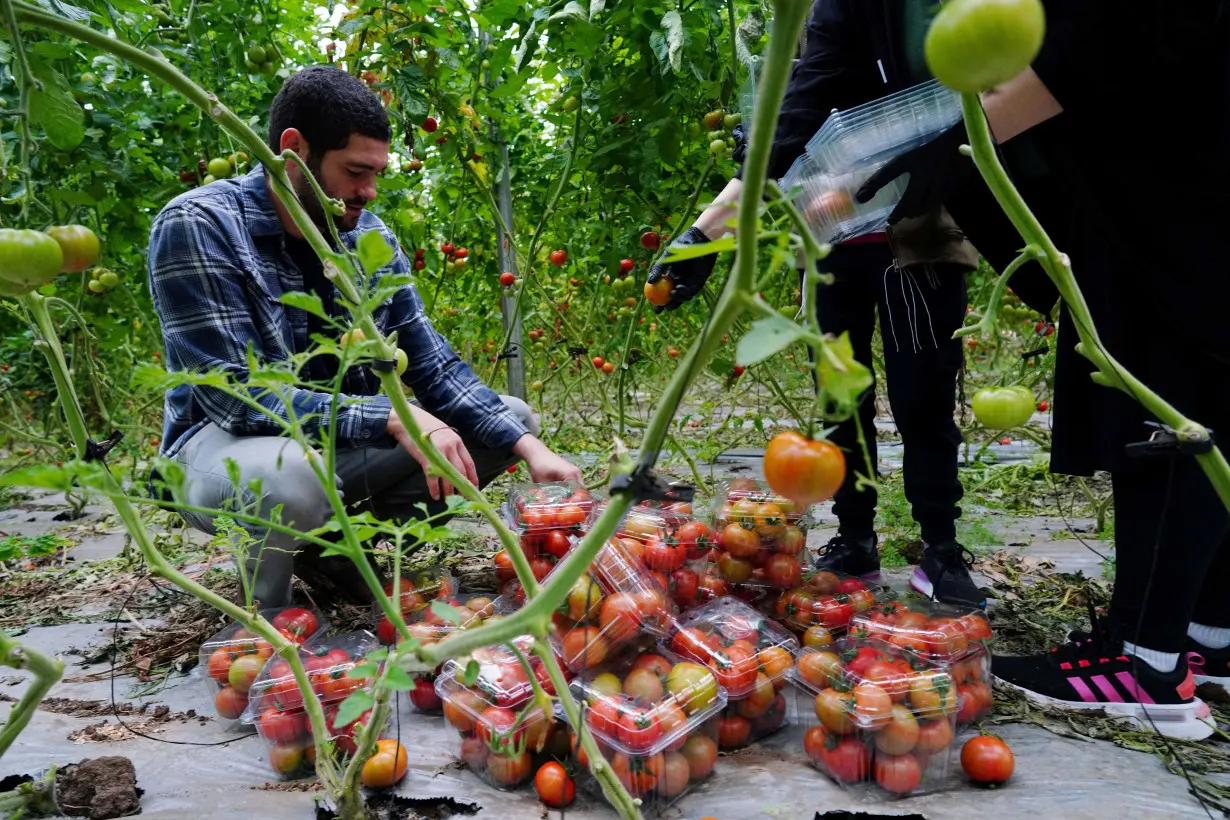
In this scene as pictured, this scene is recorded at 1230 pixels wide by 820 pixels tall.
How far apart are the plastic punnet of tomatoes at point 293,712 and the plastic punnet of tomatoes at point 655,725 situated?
1.43ft

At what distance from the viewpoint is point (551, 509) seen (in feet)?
5.96

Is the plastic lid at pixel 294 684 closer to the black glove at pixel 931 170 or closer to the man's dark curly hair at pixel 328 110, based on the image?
the man's dark curly hair at pixel 328 110

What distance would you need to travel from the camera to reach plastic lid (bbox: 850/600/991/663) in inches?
60.4

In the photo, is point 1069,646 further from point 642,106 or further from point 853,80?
point 642,106

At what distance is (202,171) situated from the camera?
10.6 feet

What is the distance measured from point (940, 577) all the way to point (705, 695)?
3.27ft

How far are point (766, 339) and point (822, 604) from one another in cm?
129

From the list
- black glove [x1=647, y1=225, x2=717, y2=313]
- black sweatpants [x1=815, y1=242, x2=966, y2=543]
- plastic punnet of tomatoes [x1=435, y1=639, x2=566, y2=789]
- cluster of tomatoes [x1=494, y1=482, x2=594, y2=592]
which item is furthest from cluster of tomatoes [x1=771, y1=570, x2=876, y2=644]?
black glove [x1=647, y1=225, x2=717, y2=313]

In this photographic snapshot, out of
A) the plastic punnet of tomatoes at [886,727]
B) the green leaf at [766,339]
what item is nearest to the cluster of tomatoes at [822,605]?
the plastic punnet of tomatoes at [886,727]

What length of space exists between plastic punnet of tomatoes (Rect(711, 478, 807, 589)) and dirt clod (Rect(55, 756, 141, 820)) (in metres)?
1.26

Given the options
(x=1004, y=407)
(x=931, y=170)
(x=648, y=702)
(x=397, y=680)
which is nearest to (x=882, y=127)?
(x=931, y=170)

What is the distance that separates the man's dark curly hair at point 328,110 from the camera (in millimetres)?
1969

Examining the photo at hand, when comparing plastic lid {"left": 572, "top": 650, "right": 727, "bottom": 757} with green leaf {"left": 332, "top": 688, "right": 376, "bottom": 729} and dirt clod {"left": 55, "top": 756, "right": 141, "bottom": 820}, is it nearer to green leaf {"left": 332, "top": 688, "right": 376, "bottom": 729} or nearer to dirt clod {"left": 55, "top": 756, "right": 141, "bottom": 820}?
green leaf {"left": 332, "top": 688, "right": 376, "bottom": 729}

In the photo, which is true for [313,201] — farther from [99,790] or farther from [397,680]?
[397,680]
